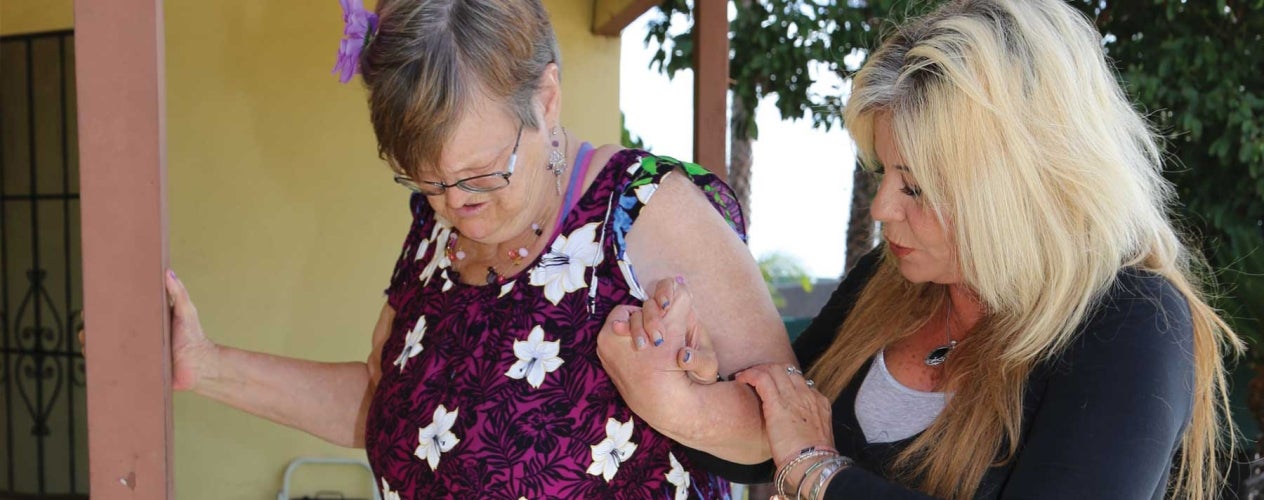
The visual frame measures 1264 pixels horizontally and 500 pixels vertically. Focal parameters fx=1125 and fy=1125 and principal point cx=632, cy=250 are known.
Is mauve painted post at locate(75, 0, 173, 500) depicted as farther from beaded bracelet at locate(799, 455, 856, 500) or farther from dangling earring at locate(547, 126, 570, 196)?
beaded bracelet at locate(799, 455, 856, 500)

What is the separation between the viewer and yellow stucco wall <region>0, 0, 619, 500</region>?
13.1ft

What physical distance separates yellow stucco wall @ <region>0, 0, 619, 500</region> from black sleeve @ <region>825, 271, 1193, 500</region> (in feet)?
10.6

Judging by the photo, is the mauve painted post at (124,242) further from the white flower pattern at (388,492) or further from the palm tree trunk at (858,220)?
the palm tree trunk at (858,220)

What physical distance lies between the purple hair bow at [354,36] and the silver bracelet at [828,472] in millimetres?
861

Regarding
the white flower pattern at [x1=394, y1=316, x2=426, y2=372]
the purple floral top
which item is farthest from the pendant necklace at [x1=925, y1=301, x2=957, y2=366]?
the white flower pattern at [x1=394, y1=316, x2=426, y2=372]

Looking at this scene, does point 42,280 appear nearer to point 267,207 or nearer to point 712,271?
point 267,207

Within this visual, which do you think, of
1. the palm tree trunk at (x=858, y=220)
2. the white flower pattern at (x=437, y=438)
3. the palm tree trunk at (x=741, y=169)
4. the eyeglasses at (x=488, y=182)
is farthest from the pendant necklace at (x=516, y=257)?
the palm tree trunk at (x=741, y=169)

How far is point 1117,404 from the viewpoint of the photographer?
126cm

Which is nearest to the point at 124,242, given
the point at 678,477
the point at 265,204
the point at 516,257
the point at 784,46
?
the point at 516,257

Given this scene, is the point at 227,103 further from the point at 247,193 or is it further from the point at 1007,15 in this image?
the point at 1007,15

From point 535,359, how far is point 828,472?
45cm

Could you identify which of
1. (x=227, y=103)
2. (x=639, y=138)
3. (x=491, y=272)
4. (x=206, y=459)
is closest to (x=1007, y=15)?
(x=491, y=272)

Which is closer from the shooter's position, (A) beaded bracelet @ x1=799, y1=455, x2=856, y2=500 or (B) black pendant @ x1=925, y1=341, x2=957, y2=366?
(A) beaded bracelet @ x1=799, y1=455, x2=856, y2=500

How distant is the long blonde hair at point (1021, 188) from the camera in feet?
4.48
